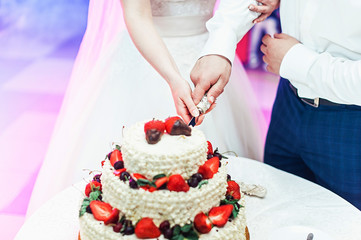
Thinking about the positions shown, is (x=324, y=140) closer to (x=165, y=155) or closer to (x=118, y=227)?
(x=165, y=155)

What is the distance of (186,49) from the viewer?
95.3 inches

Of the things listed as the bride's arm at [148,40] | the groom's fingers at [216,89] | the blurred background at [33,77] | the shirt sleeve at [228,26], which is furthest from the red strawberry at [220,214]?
the blurred background at [33,77]

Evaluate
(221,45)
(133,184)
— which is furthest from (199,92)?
(133,184)

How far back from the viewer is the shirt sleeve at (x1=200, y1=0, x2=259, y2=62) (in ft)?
6.39

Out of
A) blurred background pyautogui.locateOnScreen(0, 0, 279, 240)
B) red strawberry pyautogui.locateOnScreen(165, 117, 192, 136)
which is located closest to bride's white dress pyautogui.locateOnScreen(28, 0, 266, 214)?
blurred background pyautogui.locateOnScreen(0, 0, 279, 240)

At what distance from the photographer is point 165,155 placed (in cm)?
134

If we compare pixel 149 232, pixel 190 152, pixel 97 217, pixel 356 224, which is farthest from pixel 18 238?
pixel 356 224

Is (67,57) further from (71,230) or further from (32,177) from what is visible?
(71,230)

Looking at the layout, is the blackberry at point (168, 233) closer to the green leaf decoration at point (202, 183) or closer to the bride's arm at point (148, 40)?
the green leaf decoration at point (202, 183)

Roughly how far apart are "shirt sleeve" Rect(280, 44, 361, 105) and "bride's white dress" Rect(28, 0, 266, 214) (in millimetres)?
698

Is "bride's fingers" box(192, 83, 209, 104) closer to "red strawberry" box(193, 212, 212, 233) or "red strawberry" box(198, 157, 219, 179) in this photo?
"red strawberry" box(198, 157, 219, 179)

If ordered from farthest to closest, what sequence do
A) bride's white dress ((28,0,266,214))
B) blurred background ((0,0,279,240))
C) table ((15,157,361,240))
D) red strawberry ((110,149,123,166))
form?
blurred background ((0,0,279,240)) < bride's white dress ((28,0,266,214)) < table ((15,157,361,240)) < red strawberry ((110,149,123,166))

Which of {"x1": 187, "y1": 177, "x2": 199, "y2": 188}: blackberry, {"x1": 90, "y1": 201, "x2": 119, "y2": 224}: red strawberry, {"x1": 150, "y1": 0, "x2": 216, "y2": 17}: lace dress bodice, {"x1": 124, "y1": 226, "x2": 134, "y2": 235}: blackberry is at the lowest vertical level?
{"x1": 124, "y1": 226, "x2": 134, "y2": 235}: blackberry

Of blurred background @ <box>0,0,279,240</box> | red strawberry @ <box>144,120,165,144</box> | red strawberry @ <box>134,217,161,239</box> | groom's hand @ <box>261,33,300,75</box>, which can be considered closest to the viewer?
red strawberry @ <box>134,217,161,239</box>
